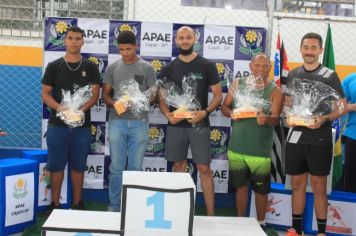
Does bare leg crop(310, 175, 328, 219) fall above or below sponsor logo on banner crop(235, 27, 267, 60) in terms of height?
below

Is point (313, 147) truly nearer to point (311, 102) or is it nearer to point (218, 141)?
point (311, 102)

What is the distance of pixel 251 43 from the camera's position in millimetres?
4484

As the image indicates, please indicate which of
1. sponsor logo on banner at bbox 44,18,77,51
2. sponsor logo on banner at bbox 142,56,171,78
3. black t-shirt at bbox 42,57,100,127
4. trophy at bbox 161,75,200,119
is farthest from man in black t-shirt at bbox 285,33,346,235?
sponsor logo on banner at bbox 44,18,77,51

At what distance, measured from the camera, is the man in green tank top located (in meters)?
3.78

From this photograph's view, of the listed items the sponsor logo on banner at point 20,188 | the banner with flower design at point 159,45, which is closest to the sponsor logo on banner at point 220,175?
the banner with flower design at point 159,45

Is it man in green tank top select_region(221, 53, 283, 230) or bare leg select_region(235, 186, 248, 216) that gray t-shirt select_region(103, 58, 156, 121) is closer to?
man in green tank top select_region(221, 53, 283, 230)

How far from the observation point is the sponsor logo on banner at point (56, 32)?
14.8 ft

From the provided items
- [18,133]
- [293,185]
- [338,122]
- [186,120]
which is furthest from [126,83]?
[18,133]

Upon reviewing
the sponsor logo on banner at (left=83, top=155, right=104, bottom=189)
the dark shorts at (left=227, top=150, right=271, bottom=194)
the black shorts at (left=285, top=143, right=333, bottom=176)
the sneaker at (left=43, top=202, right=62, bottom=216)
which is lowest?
the sneaker at (left=43, top=202, right=62, bottom=216)

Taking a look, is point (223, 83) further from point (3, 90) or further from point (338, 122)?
point (3, 90)

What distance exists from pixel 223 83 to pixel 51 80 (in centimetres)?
164

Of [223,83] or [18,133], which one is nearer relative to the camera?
[223,83]

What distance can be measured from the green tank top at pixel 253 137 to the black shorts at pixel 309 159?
23 cm

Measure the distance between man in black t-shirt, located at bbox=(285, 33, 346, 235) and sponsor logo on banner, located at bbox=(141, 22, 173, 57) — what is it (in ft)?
4.47
